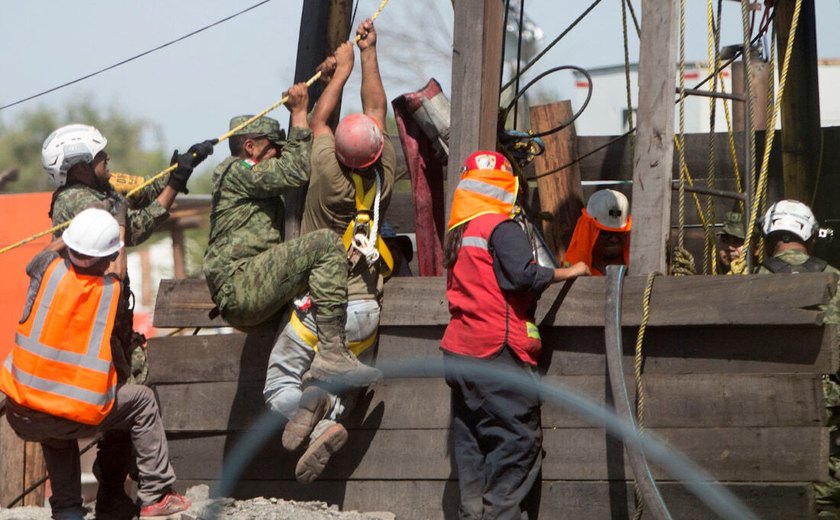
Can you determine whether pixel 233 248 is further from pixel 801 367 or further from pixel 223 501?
pixel 801 367

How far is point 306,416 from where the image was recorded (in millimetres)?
6359

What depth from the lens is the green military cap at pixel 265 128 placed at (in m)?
6.98

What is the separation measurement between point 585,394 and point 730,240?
9.73 feet

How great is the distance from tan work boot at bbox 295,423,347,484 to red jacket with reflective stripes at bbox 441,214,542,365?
752 mm

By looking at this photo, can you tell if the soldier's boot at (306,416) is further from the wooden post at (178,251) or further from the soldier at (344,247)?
the wooden post at (178,251)

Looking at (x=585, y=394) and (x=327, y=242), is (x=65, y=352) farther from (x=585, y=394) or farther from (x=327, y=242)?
(x=585, y=394)

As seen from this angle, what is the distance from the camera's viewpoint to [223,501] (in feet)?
22.8

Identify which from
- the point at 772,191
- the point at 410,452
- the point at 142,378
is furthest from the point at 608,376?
the point at 772,191

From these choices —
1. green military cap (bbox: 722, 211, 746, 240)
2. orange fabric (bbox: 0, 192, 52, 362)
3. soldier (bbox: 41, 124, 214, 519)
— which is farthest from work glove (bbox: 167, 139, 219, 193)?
orange fabric (bbox: 0, 192, 52, 362)

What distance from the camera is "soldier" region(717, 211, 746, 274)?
864cm

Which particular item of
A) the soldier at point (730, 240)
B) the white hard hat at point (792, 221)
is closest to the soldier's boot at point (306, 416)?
the white hard hat at point (792, 221)

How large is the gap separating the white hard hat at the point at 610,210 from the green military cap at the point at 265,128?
2.46 meters

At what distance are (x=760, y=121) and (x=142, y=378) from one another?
6.25 meters

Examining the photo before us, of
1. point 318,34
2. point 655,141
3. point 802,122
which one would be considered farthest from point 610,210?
point 318,34
